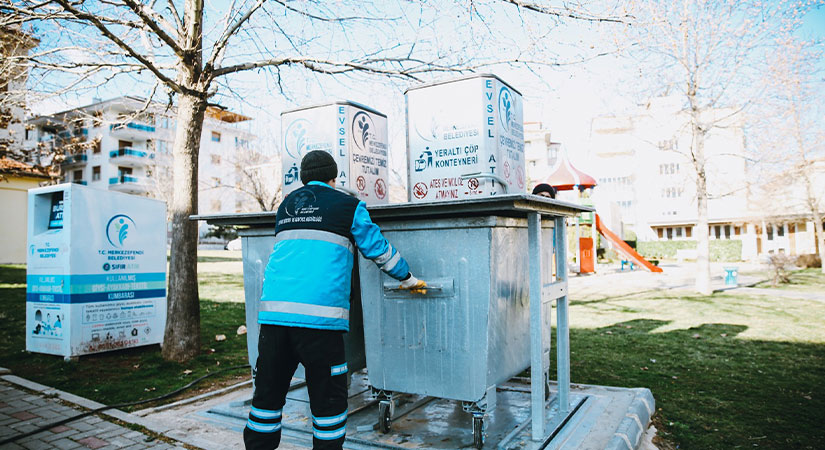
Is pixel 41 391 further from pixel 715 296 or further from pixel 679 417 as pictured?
pixel 715 296

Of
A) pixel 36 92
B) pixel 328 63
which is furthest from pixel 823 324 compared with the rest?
pixel 36 92

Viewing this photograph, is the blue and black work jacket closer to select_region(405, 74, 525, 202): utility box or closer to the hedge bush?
select_region(405, 74, 525, 202): utility box

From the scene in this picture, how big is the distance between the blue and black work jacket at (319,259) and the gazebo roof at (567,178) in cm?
1775

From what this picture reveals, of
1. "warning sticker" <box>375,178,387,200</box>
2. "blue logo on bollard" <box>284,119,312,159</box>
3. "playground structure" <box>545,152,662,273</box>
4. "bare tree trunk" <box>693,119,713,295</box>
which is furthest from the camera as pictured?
"playground structure" <box>545,152,662,273</box>

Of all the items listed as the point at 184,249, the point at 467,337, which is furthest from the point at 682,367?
the point at 184,249

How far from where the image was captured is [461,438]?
11.1 ft

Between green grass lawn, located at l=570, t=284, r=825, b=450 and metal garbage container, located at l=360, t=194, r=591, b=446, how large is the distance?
1.51m

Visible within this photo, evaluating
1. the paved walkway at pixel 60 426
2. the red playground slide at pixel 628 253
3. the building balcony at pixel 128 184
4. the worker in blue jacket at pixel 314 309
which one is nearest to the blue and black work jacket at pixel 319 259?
the worker in blue jacket at pixel 314 309

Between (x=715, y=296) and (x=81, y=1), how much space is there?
14.1 metres

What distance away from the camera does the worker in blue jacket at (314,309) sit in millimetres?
2746

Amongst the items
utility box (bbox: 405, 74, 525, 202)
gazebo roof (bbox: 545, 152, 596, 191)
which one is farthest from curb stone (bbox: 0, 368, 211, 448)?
gazebo roof (bbox: 545, 152, 596, 191)

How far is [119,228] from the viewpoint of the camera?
6184 mm

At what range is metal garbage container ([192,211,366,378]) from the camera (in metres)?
3.87

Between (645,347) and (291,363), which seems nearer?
(291,363)
